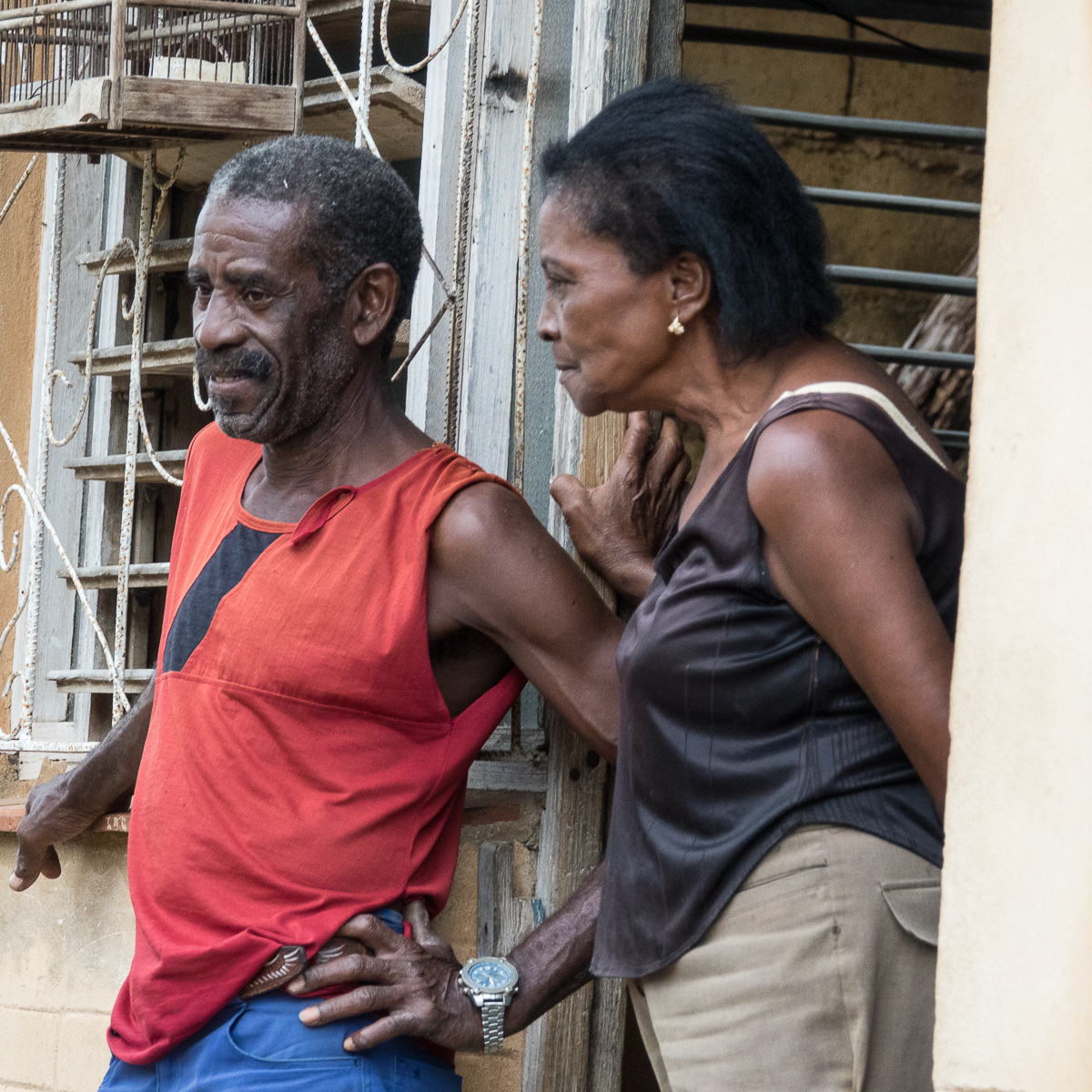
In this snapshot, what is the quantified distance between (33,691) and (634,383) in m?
2.01

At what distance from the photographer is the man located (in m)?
2.00

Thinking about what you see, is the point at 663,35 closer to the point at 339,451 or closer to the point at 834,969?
the point at 339,451

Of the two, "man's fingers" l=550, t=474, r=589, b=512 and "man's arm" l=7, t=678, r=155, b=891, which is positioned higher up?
"man's fingers" l=550, t=474, r=589, b=512

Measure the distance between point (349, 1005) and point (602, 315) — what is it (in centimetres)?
101

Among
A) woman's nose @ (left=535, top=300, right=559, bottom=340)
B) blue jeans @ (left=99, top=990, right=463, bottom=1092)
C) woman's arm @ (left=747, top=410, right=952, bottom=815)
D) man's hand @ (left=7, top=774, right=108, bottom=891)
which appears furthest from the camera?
man's hand @ (left=7, top=774, right=108, bottom=891)

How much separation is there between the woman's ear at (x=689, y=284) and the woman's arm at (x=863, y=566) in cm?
26

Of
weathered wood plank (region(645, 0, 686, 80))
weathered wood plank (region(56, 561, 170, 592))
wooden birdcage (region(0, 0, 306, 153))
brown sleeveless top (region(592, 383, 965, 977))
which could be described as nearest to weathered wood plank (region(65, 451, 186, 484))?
weathered wood plank (region(56, 561, 170, 592))

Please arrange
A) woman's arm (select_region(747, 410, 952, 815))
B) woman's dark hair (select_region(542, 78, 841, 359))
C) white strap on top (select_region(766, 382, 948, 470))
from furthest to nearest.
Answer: woman's dark hair (select_region(542, 78, 841, 359)) → white strap on top (select_region(766, 382, 948, 470)) → woman's arm (select_region(747, 410, 952, 815))

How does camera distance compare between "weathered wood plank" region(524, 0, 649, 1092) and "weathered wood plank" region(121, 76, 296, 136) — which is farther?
"weathered wood plank" region(121, 76, 296, 136)

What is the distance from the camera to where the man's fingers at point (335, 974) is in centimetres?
197

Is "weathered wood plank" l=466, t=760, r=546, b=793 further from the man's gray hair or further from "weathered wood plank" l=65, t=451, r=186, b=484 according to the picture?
"weathered wood plank" l=65, t=451, r=186, b=484

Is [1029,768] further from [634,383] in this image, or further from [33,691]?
[33,691]

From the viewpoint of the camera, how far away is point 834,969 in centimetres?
151

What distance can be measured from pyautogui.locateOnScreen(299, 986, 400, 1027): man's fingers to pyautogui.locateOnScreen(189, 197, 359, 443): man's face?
2.80 ft
